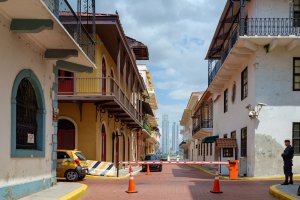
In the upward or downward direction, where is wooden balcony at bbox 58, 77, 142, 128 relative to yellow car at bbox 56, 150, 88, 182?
upward

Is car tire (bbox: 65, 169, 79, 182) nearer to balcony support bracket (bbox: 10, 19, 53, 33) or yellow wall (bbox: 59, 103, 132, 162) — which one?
yellow wall (bbox: 59, 103, 132, 162)

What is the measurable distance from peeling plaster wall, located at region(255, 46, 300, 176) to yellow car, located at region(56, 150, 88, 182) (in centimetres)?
805

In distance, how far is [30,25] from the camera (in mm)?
10344

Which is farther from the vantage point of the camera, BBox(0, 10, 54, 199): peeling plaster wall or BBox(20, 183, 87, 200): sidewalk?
BBox(20, 183, 87, 200): sidewalk

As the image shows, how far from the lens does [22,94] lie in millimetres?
11844

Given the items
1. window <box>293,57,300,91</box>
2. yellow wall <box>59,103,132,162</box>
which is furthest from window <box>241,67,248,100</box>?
yellow wall <box>59,103,132,162</box>

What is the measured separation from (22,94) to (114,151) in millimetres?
19307

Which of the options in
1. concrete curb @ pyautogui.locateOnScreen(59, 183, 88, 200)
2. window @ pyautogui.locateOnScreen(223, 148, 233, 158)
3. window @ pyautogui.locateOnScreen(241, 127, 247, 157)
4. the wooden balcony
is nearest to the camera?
concrete curb @ pyautogui.locateOnScreen(59, 183, 88, 200)

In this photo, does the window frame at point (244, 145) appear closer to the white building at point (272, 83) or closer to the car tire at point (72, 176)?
the white building at point (272, 83)

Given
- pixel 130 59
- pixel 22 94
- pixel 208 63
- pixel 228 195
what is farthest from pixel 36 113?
pixel 208 63

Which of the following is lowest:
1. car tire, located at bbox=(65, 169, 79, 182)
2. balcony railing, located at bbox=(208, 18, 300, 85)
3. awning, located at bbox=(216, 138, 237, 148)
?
car tire, located at bbox=(65, 169, 79, 182)

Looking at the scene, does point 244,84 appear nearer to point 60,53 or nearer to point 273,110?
point 273,110

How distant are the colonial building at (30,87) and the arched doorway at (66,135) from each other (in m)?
9.78

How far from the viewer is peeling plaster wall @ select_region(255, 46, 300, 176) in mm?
21688
